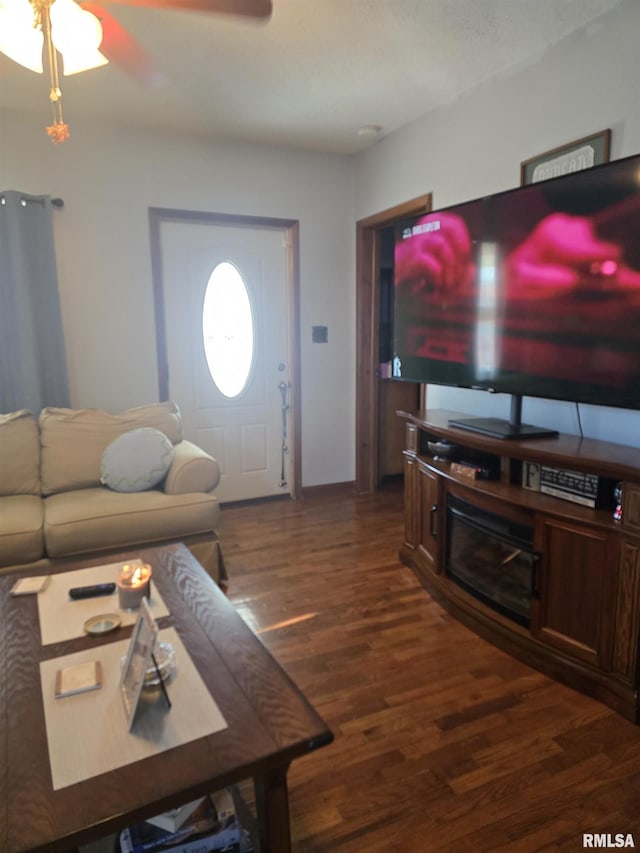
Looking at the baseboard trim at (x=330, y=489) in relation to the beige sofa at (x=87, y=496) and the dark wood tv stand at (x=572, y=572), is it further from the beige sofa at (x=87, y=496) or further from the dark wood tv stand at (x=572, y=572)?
the dark wood tv stand at (x=572, y=572)

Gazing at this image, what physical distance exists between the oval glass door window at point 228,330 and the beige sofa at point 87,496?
87cm

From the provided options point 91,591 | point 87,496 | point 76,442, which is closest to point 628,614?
point 91,591

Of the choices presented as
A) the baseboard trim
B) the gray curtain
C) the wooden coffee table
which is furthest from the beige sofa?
the baseboard trim

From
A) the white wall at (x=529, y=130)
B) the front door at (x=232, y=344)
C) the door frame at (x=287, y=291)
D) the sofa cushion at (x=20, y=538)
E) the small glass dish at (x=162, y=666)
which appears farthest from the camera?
the front door at (x=232, y=344)

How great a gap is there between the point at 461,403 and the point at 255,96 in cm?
209

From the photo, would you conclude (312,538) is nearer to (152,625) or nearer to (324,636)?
(324,636)

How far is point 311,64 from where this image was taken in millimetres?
2705

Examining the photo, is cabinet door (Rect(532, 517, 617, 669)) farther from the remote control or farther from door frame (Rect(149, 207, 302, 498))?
door frame (Rect(149, 207, 302, 498))

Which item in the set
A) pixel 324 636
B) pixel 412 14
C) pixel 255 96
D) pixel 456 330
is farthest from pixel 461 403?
pixel 255 96

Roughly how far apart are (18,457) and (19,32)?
78.6 inches

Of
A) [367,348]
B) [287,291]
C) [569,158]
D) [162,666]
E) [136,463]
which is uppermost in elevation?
[569,158]

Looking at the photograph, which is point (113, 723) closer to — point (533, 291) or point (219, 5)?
point (219, 5)

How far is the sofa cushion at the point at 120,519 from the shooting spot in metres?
2.48

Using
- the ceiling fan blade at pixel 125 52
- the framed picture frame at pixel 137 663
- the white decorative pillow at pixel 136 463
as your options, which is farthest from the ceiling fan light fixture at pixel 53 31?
the white decorative pillow at pixel 136 463
